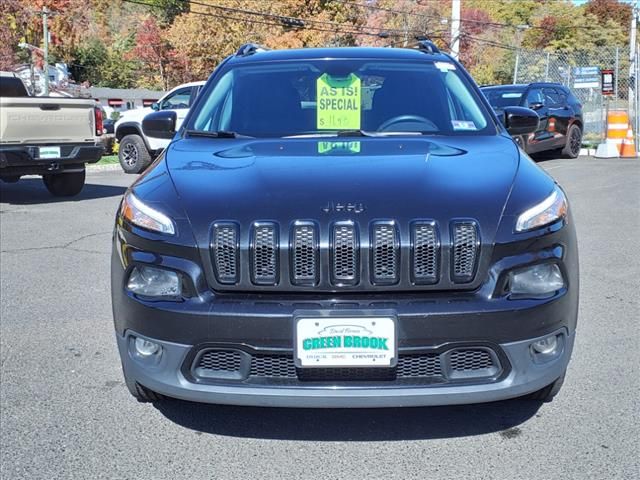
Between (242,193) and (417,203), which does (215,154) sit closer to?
(242,193)

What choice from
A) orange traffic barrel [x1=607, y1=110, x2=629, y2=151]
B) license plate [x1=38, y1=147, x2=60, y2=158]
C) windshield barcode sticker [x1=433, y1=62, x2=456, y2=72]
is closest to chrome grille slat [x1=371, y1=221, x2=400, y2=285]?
windshield barcode sticker [x1=433, y1=62, x2=456, y2=72]

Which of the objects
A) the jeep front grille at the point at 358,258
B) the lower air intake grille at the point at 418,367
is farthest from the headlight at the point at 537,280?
the lower air intake grille at the point at 418,367

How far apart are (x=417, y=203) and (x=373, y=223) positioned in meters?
0.21

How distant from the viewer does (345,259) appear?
2.77 metres

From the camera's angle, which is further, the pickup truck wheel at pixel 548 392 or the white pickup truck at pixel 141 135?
the white pickup truck at pixel 141 135

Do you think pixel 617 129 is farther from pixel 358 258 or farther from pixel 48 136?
pixel 358 258

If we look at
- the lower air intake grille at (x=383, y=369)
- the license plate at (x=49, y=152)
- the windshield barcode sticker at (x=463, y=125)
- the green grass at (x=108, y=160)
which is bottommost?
the green grass at (x=108, y=160)

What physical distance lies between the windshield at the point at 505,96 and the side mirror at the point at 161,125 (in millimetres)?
11010

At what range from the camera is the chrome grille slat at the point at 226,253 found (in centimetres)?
279

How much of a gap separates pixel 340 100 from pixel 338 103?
0.09 feet

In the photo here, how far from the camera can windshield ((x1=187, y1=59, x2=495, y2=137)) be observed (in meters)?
4.08

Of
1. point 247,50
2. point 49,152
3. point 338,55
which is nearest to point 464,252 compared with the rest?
point 338,55

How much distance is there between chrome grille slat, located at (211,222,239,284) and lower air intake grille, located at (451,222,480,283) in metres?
0.81

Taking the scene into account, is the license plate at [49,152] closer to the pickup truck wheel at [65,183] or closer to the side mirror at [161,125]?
the pickup truck wheel at [65,183]
